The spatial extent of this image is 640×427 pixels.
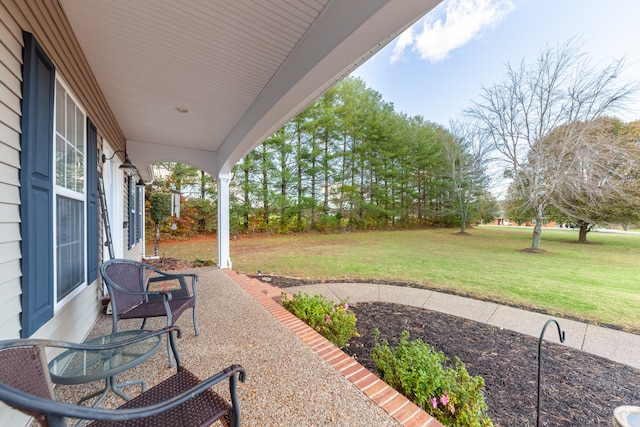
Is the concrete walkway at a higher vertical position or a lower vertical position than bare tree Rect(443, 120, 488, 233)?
lower

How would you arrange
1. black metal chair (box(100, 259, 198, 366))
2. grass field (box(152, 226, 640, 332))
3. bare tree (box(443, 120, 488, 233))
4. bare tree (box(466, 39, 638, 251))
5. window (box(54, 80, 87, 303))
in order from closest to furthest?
window (box(54, 80, 87, 303)) → black metal chair (box(100, 259, 198, 366)) → grass field (box(152, 226, 640, 332)) → bare tree (box(466, 39, 638, 251)) → bare tree (box(443, 120, 488, 233))

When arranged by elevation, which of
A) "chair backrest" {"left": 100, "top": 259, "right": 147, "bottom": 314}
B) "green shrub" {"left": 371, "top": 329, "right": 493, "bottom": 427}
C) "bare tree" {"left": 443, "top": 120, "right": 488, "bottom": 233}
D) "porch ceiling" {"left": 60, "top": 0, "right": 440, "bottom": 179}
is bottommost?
"green shrub" {"left": 371, "top": 329, "right": 493, "bottom": 427}

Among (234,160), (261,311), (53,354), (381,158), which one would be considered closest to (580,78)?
(381,158)

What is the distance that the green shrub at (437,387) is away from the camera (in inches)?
63.1

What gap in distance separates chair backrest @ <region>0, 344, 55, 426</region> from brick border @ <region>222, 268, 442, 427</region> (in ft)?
5.15

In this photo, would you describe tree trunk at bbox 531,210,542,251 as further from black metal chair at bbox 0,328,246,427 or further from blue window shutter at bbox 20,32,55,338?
blue window shutter at bbox 20,32,55,338

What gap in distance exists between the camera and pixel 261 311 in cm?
307

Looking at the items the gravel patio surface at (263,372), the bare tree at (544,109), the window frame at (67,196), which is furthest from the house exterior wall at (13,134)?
the bare tree at (544,109)

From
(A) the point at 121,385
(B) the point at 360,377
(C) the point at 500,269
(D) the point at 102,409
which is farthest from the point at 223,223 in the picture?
(C) the point at 500,269

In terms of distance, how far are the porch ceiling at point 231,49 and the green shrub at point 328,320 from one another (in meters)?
2.10

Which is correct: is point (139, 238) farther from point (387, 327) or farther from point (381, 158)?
point (381, 158)

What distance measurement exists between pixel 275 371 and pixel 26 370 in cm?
136

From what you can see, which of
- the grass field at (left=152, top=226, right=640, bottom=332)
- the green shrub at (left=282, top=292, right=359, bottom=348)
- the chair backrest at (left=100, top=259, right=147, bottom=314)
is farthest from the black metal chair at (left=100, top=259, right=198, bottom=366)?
the grass field at (left=152, top=226, right=640, bottom=332)

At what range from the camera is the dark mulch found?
6.63 feet
